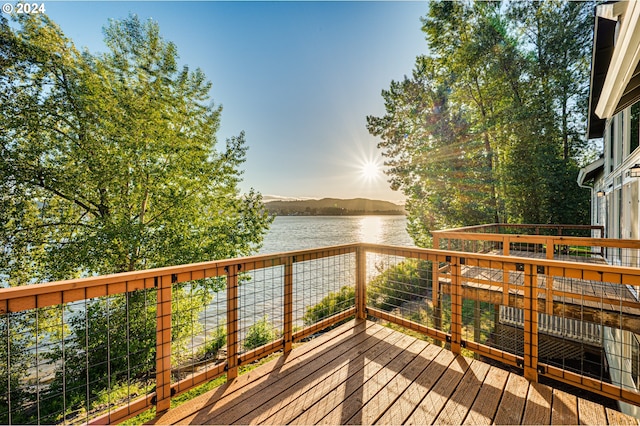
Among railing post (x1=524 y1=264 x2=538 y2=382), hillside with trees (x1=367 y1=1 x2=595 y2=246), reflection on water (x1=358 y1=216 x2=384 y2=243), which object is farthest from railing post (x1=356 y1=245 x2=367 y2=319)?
hillside with trees (x1=367 y1=1 x2=595 y2=246)

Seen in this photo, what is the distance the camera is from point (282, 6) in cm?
832

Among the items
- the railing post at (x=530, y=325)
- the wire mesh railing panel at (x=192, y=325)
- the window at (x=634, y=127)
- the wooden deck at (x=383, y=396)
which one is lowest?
the wire mesh railing panel at (x=192, y=325)

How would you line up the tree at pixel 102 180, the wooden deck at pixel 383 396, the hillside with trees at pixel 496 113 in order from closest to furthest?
the wooden deck at pixel 383 396
the tree at pixel 102 180
the hillside with trees at pixel 496 113

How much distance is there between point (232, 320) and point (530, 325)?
253 centimetres

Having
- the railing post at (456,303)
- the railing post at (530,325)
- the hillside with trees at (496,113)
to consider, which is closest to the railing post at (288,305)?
the railing post at (456,303)

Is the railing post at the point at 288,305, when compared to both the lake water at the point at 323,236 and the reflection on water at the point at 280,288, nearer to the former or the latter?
the reflection on water at the point at 280,288

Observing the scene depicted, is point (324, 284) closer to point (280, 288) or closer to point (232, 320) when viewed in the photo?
point (232, 320)

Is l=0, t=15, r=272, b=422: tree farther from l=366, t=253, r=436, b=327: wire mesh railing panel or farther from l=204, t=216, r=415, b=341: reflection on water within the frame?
l=366, t=253, r=436, b=327: wire mesh railing panel

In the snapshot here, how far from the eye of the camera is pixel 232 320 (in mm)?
2266

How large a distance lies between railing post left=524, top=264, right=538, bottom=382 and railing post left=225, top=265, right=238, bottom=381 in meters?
2.48

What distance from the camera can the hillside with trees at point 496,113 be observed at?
11.1 m

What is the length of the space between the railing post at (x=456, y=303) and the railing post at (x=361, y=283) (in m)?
1.08

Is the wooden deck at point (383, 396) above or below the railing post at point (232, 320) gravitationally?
below

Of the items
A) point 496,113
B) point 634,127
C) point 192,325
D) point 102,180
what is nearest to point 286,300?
point 192,325
